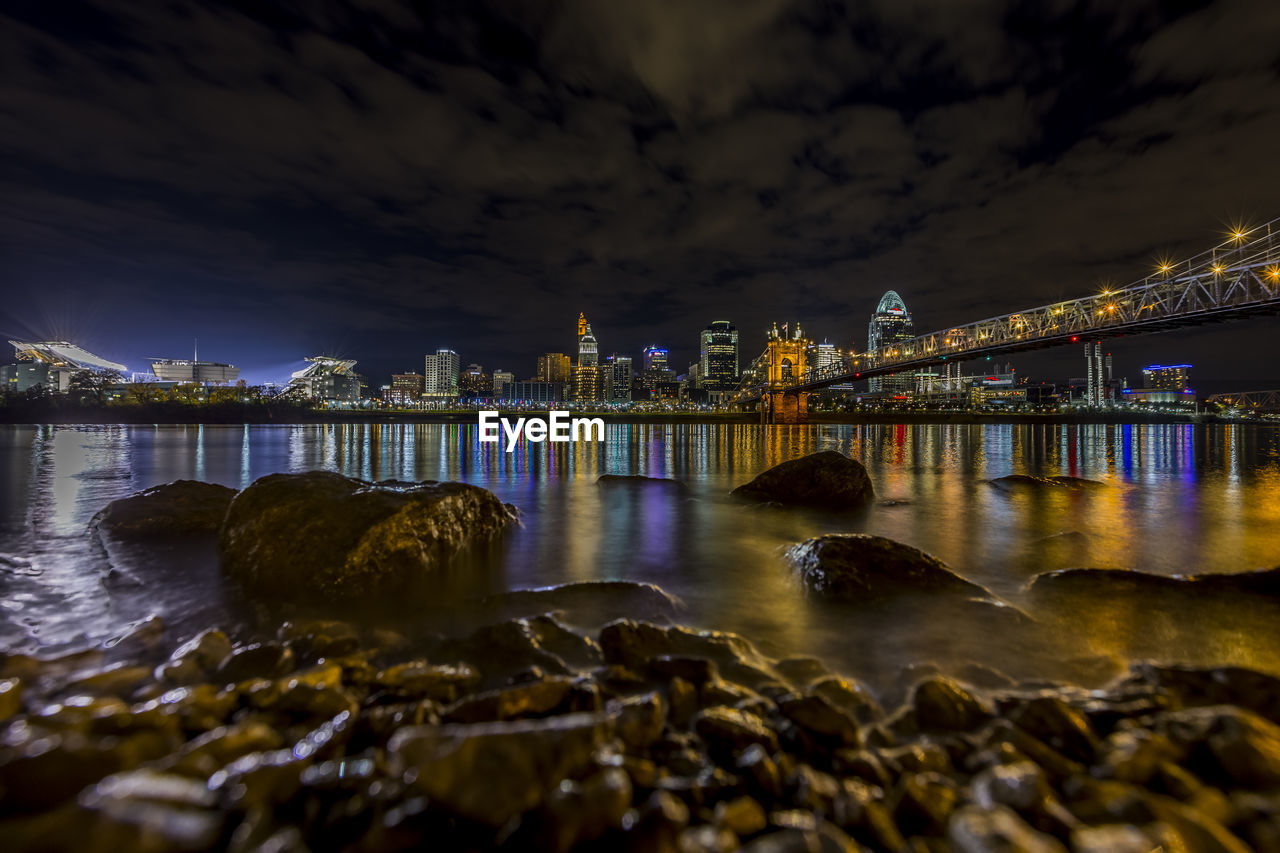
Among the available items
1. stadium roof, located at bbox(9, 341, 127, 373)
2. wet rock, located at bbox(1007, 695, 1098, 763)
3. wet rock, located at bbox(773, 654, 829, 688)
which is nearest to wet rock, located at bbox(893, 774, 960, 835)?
wet rock, located at bbox(1007, 695, 1098, 763)

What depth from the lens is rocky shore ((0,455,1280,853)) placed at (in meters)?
2.18

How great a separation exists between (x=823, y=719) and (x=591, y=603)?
2.89m

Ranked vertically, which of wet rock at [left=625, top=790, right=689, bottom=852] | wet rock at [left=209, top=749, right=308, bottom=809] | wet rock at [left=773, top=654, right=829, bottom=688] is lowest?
wet rock at [left=773, top=654, right=829, bottom=688]

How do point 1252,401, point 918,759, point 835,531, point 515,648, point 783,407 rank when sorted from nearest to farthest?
point 918,759 → point 515,648 → point 835,531 → point 783,407 → point 1252,401

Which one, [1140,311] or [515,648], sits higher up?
[1140,311]

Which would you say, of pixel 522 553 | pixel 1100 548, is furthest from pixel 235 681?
pixel 1100 548

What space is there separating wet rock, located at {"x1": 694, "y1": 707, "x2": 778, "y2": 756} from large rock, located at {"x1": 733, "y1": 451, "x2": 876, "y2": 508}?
9608 millimetres

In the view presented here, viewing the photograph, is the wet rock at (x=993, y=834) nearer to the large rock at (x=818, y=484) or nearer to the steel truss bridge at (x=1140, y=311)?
the large rock at (x=818, y=484)

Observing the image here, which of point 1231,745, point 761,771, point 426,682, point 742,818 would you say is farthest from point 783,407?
point 742,818

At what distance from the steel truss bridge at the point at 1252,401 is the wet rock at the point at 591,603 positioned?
678 feet

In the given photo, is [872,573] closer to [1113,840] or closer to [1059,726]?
[1059,726]

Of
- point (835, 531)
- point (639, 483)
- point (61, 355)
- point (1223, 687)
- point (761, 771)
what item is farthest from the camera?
point (61, 355)

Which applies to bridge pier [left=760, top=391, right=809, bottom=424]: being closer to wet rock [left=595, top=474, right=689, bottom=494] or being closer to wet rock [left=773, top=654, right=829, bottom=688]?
wet rock [left=595, top=474, right=689, bottom=494]

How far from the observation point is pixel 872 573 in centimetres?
582
